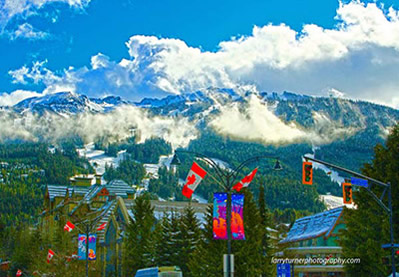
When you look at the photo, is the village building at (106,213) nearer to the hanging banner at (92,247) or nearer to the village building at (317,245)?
the hanging banner at (92,247)

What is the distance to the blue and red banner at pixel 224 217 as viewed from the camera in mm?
31156

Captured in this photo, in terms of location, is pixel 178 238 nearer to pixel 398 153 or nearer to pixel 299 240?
pixel 299 240

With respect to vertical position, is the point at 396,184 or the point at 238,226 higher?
the point at 396,184

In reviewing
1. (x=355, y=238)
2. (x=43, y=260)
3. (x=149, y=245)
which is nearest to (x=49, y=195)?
(x=43, y=260)

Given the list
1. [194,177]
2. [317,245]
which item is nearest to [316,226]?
[317,245]

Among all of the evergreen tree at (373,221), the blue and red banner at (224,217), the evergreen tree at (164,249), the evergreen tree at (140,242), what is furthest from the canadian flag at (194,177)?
the evergreen tree at (140,242)

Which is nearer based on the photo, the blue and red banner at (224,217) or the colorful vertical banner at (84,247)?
the blue and red banner at (224,217)

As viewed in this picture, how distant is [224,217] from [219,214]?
0.32 m

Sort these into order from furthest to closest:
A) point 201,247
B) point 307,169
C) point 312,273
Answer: point 312,273 → point 201,247 → point 307,169

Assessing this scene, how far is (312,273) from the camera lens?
188 feet

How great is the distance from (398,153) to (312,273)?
60.4ft

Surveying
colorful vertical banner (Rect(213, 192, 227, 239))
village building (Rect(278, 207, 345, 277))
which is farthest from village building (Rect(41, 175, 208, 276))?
colorful vertical banner (Rect(213, 192, 227, 239))

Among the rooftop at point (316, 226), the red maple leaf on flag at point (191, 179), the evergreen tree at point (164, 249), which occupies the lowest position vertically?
the evergreen tree at point (164, 249)

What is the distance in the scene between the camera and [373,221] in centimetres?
4366
